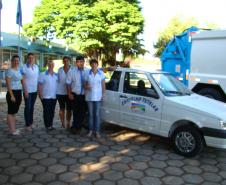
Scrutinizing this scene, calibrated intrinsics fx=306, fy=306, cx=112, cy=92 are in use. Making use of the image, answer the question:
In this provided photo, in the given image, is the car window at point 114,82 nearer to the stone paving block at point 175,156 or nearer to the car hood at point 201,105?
the car hood at point 201,105

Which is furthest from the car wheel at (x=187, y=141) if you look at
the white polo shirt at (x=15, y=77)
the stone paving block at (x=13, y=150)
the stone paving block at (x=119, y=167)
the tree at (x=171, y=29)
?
the tree at (x=171, y=29)

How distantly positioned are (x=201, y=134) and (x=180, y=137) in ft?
1.30

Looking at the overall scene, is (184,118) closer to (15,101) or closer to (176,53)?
(15,101)

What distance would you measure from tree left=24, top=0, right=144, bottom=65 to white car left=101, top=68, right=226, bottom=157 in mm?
22683

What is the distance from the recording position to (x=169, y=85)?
250 inches

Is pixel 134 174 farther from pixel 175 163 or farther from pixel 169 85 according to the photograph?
pixel 169 85

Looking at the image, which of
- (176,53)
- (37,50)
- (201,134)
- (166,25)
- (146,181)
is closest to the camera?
(146,181)

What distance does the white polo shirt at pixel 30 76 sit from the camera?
678 cm

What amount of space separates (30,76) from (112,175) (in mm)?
3227

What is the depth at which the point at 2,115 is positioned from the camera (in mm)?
8898

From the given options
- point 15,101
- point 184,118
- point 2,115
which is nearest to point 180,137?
point 184,118

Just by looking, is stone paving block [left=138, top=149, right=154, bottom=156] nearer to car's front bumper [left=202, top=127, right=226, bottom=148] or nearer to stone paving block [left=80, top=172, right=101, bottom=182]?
car's front bumper [left=202, top=127, right=226, bottom=148]

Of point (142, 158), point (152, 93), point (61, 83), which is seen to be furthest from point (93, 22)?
point (142, 158)

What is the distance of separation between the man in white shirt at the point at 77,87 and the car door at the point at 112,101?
0.51m
